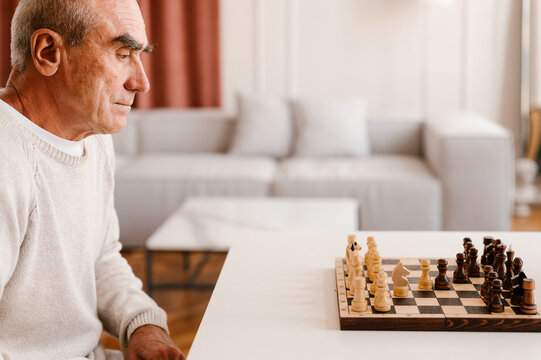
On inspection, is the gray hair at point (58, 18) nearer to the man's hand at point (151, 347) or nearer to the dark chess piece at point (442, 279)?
the man's hand at point (151, 347)

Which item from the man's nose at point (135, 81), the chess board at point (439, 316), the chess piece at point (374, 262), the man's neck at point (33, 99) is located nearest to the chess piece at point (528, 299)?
the chess board at point (439, 316)

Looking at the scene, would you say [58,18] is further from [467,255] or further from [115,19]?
[467,255]

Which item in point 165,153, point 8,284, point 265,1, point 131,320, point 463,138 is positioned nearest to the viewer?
point 8,284

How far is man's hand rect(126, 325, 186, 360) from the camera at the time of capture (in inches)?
47.4

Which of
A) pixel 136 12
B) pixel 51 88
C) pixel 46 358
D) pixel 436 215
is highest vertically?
pixel 136 12

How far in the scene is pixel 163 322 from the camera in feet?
4.27

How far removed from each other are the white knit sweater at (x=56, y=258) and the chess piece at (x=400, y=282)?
0.47 metres

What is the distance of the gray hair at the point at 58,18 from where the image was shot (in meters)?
1.12

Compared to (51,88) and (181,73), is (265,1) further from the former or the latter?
(51,88)

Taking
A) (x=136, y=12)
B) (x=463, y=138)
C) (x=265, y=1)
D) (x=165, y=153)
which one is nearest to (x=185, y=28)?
(x=265, y=1)

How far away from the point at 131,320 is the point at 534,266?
0.72 meters

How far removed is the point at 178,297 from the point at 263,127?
1.46m

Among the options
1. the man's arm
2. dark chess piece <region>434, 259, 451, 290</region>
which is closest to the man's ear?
the man's arm

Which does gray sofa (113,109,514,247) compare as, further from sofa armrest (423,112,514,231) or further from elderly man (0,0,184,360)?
elderly man (0,0,184,360)
